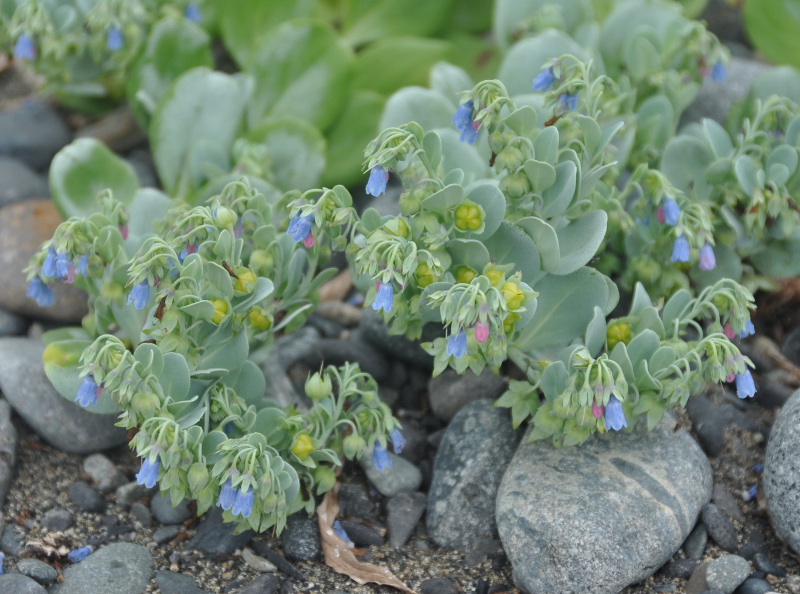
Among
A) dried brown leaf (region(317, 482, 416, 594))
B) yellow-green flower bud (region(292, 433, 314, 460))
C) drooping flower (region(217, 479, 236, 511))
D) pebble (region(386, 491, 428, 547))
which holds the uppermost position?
drooping flower (region(217, 479, 236, 511))

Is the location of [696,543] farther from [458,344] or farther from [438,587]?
[458,344]

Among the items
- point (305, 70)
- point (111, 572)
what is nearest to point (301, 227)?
point (111, 572)

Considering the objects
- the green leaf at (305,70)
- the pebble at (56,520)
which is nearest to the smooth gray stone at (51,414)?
the pebble at (56,520)

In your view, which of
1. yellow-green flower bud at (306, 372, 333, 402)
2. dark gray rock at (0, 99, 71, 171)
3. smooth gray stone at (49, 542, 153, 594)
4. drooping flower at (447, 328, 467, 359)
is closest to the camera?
drooping flower at (447, 328, 467, 359)

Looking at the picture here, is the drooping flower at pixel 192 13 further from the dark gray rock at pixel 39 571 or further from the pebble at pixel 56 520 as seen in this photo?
the dark gray rock at pixel 39 571

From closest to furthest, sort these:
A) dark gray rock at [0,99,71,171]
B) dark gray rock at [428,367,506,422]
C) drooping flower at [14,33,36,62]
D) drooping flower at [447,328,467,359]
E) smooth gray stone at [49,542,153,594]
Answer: drooping flower at [447,328,467,359] < smooth gray stone at [49,542,153,594] < dark gray rock at [428,367,506,422] < drooping flower at [14,33,36,62] < dark gray rock at [0,99,71,171]

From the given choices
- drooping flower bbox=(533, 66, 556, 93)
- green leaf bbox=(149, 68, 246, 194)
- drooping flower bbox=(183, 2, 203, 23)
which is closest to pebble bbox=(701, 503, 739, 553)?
drooping flower bbox=(533, 66, 556, 93)

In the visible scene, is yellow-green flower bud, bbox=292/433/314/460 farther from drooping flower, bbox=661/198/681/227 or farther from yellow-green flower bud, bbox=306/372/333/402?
drooping flower, bbox=661/198/681/227

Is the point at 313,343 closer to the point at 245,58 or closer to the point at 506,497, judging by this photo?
the point at 506,497
